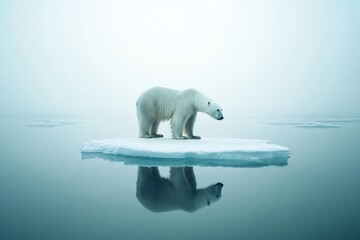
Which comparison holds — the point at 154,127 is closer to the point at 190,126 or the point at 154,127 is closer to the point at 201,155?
the point at 190,126

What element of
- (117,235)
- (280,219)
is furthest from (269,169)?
(117,235)

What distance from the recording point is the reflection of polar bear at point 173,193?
10.5 ft

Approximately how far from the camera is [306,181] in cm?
450

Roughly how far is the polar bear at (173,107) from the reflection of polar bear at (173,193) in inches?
109

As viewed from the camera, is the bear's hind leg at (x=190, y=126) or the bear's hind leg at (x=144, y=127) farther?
the bear's hind leg at (x=190, y=126)

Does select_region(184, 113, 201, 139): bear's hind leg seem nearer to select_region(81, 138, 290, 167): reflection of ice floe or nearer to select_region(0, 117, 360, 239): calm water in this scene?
select_region(81, 138, 290, 167): reflection of ice floe

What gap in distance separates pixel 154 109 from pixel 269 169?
134 inches

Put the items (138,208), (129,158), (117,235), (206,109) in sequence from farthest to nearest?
(206,109) → (129,158) → (138,208) → (117,235)

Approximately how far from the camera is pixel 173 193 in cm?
361

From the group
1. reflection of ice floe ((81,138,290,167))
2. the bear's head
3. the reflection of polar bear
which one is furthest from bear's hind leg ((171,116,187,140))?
the reflection of polar bear

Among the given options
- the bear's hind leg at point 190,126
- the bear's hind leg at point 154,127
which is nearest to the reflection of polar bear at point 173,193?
the bear's hind leg at point 190,126

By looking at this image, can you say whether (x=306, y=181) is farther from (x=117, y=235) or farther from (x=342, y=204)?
(x=117, y=235)

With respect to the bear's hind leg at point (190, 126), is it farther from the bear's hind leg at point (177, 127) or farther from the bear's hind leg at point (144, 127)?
the bear's hind leg at point (144, 127)

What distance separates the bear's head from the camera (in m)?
7.14
